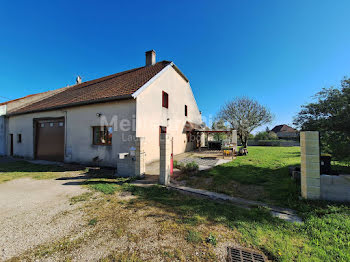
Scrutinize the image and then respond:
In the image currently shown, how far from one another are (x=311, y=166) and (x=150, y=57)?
44.1ft

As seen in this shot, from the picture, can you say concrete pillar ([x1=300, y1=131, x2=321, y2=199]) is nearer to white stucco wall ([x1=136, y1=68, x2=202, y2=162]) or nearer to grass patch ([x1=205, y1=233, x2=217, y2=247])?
grass patch ([x1=205, y1=233, x2=217, y2=247])

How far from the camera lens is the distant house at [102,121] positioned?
7.57 metres

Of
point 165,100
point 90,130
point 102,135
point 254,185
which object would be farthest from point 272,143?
point 90,130

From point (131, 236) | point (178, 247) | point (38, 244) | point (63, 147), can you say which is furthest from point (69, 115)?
point (178, 247)

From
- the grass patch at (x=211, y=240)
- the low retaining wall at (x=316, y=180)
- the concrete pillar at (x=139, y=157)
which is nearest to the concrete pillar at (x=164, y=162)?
the concrete pillar at (x=139, y=157)

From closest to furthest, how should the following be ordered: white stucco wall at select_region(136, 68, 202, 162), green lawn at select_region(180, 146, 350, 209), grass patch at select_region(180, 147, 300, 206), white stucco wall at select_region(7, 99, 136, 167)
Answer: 1. green lawn at select_region(180, 146, 350, 209)
2. grass patch at select_region(180, 147, 300, 206)
3. white stucco wall at select_region(7, 99, 136, 167)
4. white stucco wall at select_region(136, 68, 202, 162)

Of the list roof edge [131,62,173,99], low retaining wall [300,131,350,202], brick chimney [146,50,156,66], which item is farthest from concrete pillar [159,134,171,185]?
brick chimney [146,50,156,66]

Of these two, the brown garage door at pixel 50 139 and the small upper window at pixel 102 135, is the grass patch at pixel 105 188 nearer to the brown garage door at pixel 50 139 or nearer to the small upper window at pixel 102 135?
the small upper window at pixel 102 135

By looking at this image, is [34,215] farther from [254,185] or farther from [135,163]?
[254,185]

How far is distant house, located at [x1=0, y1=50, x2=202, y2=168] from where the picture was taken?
298 inches

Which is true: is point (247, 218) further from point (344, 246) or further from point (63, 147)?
point (63, 147)

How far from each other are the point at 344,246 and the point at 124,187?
533cm

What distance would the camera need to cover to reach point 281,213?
3277mm

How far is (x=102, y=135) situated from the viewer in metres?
8.26
